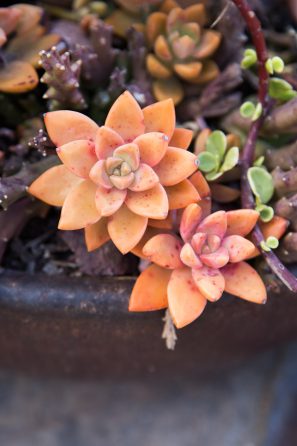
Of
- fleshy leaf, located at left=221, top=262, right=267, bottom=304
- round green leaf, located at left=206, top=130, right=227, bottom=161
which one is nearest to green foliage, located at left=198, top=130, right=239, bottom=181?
round green leaf, located at left=206, top=130, right=227, bottom=161

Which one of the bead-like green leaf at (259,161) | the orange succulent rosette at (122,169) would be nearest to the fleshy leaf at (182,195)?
the orange succulent rosette at (122,169)

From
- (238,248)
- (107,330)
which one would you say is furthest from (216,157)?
(107,330)

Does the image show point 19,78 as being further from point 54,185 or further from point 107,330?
point 107,330

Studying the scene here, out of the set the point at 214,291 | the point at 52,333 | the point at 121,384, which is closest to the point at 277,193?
the point at 214,291

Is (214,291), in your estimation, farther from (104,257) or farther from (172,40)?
(172,40)

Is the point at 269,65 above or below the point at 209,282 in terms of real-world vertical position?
above

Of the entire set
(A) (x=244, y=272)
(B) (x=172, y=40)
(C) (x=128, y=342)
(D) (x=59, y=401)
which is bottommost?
(D) (x=59, y=401)
